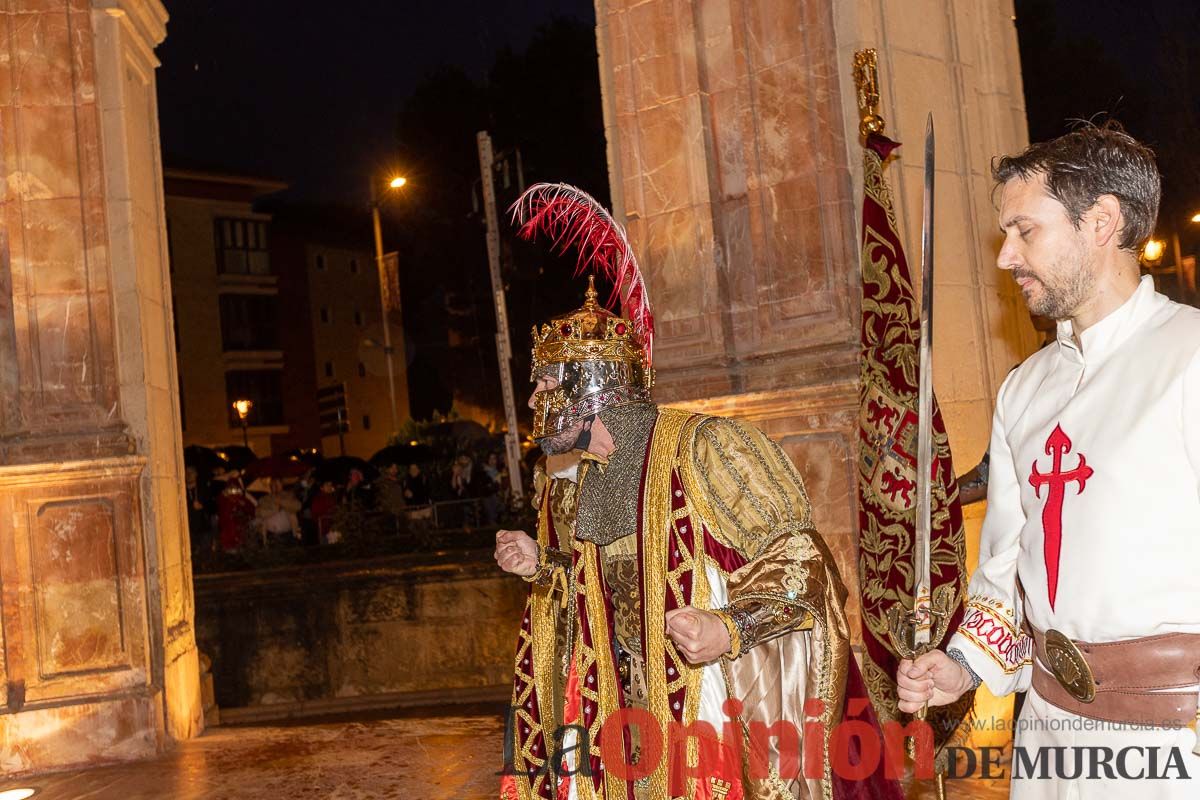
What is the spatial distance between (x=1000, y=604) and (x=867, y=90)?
9.12ft

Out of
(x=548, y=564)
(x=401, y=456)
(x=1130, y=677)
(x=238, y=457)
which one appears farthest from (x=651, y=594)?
(x=238, y=457)

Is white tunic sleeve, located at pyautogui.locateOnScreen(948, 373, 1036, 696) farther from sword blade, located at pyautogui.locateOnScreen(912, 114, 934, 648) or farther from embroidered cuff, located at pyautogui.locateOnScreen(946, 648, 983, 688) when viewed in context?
sword blade, located at pyautogui.locateOnScreen(912, 114, 934, 648)

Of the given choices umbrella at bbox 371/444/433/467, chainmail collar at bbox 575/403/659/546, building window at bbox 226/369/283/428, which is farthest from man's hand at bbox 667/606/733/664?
building window at bbox 226/369/283/428

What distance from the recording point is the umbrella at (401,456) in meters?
17.9

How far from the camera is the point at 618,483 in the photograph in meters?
3.13

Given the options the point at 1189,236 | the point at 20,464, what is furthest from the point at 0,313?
the point at 1189,236

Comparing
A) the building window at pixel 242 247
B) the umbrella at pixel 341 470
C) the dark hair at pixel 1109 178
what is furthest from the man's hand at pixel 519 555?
the building window at pixel 242 247

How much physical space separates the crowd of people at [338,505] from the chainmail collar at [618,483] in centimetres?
995

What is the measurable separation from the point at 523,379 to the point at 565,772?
2235 centimetres

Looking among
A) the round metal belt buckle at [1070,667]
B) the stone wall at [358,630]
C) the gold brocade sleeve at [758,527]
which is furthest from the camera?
the stone wall at [358,630]

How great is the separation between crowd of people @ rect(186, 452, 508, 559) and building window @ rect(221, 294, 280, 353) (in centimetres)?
1949

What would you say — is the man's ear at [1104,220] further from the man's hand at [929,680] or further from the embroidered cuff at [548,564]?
the embroidered cuff at [548,564]

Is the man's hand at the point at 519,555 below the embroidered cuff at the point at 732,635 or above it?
above

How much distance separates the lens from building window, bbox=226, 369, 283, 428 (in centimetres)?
3612
